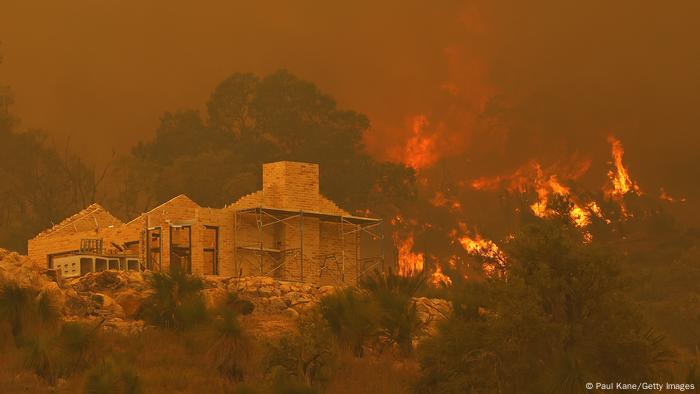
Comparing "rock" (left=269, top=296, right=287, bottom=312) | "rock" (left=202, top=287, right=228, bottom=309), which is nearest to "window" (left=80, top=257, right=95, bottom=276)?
"rock" (left=202, top=287, right=228, bottom=309)

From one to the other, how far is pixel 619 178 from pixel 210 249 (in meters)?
42.1

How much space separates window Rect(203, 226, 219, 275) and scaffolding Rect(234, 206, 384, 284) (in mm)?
730

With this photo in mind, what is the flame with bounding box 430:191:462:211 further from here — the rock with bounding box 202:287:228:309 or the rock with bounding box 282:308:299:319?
the rock with bounding box 282:308:299:319

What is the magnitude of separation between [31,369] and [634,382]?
13955 millimetres

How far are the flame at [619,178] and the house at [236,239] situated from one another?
32952mm

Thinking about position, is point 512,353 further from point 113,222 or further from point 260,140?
point 260,140

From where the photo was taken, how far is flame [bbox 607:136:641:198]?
81.9m

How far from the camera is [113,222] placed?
5378 cm

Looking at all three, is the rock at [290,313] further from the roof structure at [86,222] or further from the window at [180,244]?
the roof structure at [86,222]

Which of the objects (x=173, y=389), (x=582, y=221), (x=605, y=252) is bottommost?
(x=173, y=389)

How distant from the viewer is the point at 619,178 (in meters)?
83.9

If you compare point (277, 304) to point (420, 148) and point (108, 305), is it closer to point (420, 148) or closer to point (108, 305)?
point (108, 305)

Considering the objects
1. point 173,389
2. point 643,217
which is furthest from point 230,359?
point 643,217

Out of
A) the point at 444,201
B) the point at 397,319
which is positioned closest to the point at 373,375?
the point at 397,319
